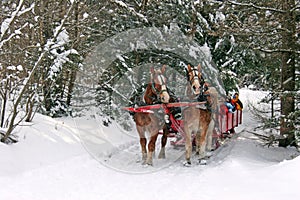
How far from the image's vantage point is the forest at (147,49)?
847 cm

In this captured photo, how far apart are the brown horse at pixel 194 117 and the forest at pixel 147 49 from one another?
1434mm

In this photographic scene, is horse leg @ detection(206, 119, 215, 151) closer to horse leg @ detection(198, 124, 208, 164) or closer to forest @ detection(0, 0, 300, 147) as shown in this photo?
horse leg @ detection(198, 124, 208, 164)

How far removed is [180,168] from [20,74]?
413cm

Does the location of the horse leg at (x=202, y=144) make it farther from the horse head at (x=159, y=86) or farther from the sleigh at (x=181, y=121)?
the horse head at (x=159, y=86)

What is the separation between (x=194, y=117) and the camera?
7.67 meters

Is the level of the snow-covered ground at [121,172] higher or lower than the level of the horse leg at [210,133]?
lower

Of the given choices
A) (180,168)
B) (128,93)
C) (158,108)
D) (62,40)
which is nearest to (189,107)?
(158,108)

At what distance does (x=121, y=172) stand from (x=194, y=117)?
1.99 metres

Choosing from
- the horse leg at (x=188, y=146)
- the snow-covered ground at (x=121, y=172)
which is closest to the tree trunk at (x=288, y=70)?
the snow-covered ground at (x=121, y=172)

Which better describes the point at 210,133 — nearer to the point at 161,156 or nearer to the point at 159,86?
the point at 161,156

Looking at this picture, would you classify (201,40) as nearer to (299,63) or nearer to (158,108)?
(299,63)

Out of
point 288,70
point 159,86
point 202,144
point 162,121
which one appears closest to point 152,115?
point 162,121

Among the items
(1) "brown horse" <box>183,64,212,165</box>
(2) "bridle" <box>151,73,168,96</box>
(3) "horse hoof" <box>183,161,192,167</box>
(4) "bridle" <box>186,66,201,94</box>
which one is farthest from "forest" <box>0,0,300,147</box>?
(3) "horse hoof" <box>183,161,192,167</box>

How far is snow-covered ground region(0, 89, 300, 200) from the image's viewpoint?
5016 millimetres
